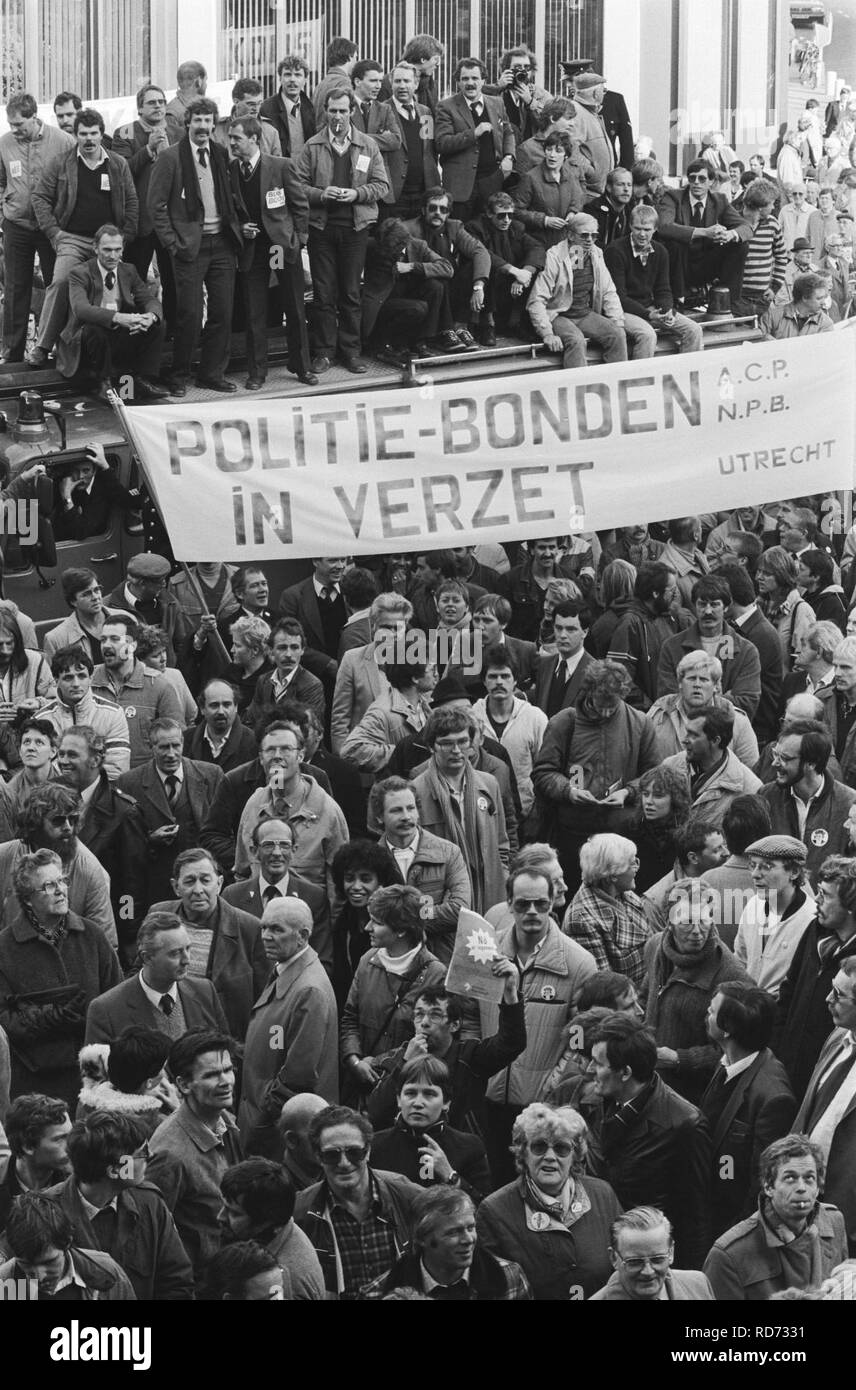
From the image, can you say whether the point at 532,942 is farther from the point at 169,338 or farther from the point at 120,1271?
the point at 169,338

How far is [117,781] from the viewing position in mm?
9656

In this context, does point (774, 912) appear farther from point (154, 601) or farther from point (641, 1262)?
point (154, 601)

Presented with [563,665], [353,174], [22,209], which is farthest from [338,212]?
[563,665]

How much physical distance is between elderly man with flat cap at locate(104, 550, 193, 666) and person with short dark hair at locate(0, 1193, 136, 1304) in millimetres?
4870

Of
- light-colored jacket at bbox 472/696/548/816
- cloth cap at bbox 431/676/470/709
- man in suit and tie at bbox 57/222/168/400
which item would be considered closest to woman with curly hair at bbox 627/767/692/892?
light-colored jacket at bbox 472/696/548/816

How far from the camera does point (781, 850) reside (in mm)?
8492

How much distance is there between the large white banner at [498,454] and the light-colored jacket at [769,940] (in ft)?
12.1

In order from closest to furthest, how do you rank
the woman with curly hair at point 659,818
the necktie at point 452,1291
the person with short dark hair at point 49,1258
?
the person with short dark hair at point 49,1258 < the necktie at point 452,1291 < the woman with curly hair at point 659,818

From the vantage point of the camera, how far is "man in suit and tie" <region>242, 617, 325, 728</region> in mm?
10609

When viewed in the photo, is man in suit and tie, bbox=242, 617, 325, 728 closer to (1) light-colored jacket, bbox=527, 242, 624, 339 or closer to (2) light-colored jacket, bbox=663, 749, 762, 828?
(2) light-colored jacket, bbox=663, 749, 762, 828

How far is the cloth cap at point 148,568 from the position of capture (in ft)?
37.6

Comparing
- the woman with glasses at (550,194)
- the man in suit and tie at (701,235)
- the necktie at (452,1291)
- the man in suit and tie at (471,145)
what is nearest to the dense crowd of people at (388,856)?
the necktie at (452,1291)

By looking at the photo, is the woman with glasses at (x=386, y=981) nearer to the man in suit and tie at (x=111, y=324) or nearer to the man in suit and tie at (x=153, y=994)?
the man in suit and tie at (x=153, y=994)

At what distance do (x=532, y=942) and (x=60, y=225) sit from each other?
6854 millimetres
